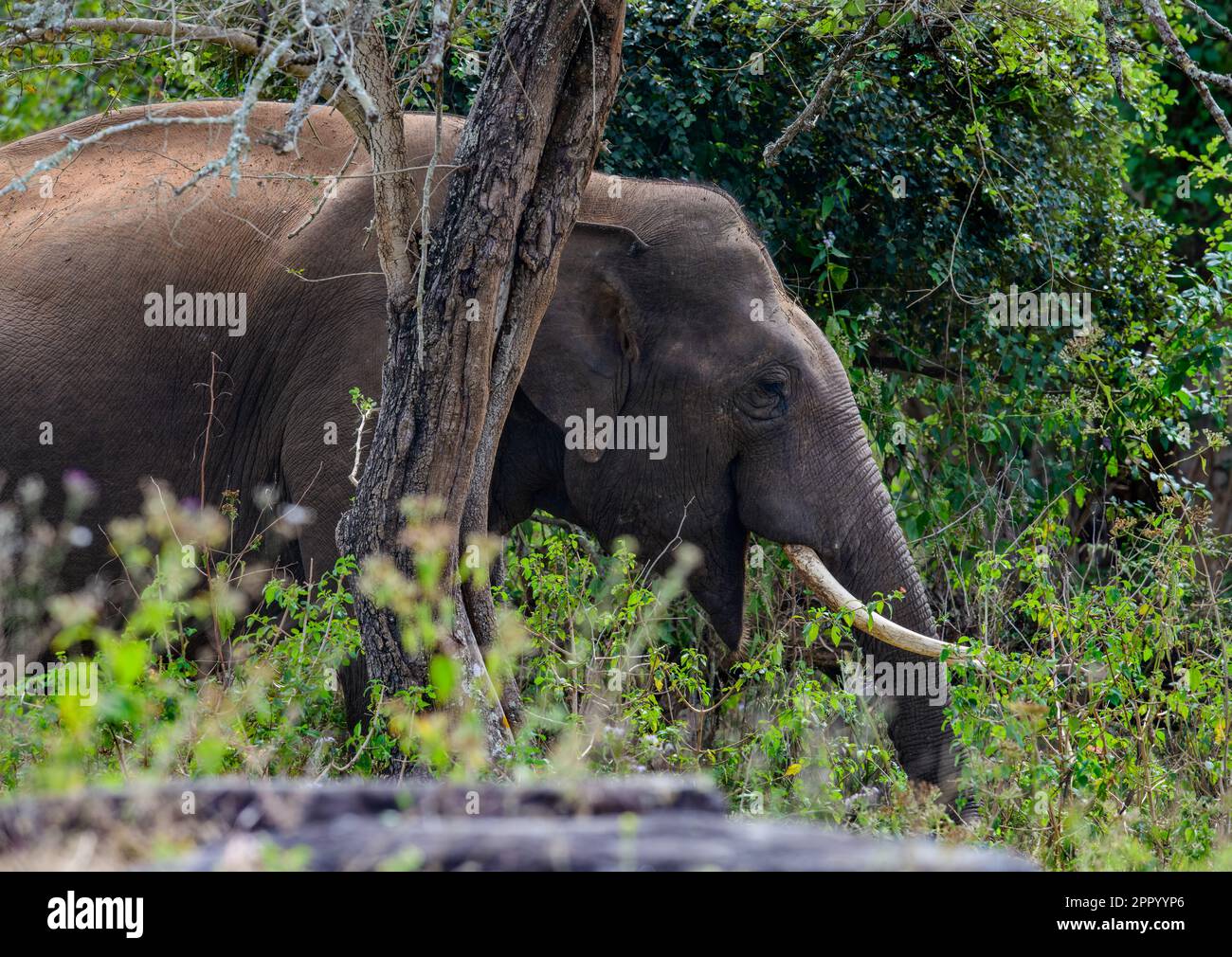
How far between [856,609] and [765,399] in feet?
3.83

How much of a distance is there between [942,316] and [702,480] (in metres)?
3.01

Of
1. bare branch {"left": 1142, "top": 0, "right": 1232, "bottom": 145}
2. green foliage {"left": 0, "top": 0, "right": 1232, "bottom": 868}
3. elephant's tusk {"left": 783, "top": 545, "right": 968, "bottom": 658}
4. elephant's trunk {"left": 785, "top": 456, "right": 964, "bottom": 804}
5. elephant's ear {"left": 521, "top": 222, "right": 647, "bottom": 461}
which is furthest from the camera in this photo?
elephant's ear {"left": 521, "top": 222, "right": 647, "bottom": 461}

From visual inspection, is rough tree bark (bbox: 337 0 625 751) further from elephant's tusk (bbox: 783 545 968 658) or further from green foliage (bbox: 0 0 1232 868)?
elephant's tusk (bbox: 783 545 968 658)

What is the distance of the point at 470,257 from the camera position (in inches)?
193

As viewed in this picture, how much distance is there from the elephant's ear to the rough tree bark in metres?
1.16

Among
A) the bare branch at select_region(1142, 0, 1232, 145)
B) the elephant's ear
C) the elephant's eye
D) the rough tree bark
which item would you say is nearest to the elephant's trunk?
the elephant's eye

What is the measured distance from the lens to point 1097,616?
562cm

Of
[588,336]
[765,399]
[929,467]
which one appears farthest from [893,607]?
[929,467]

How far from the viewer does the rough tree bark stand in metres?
4.90

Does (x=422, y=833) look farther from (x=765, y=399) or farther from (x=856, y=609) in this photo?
(x=765, y=399)

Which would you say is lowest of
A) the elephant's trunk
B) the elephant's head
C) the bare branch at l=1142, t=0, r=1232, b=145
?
the elephant's trunk

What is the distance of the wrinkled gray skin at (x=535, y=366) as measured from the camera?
6324 millimetres

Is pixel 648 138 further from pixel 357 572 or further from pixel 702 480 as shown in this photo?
pixel 357 572
